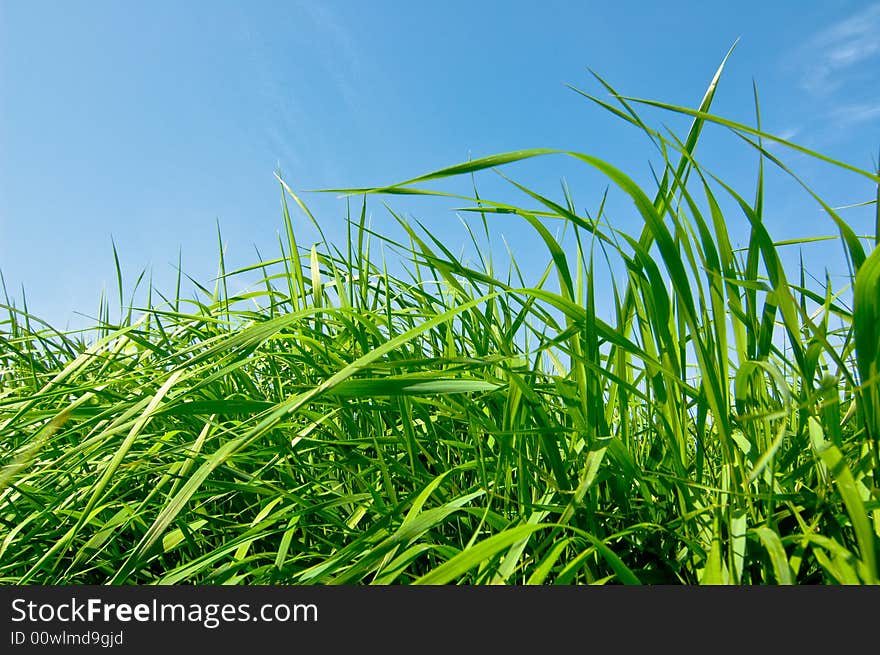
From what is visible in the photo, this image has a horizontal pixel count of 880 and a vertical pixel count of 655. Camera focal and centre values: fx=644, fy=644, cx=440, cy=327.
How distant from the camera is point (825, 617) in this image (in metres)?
0.54

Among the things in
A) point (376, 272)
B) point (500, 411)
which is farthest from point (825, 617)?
point (376, 272)

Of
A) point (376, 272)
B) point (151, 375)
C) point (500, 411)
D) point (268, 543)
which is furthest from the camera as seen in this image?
point (376, 272)

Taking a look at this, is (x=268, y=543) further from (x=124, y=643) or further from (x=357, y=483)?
(x=124, y=643)

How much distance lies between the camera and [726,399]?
67 cm

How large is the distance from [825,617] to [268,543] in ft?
2.51

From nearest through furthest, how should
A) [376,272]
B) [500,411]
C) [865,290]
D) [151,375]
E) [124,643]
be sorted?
1. [865,290]
2. [124,643]
3. [500,411]
4. [151,375]
5. [376,272]

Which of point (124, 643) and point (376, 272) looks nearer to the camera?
point (124, 643)

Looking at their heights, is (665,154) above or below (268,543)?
above

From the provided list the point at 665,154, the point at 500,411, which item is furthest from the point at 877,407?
the point at 500,411

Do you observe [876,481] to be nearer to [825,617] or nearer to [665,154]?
[825,617]

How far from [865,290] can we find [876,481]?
0.19m

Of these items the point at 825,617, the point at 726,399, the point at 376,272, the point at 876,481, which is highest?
the point at 376,272

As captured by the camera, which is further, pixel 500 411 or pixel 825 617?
pixel 500 411

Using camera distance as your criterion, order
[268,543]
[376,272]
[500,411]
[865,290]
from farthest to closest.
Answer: [376,272]
[268,543]
[500,411]
[865,290]
